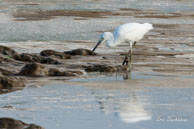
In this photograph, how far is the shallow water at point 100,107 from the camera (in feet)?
23.7

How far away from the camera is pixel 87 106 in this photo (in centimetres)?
837

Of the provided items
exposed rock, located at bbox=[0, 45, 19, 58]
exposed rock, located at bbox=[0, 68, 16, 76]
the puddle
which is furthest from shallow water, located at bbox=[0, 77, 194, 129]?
exposed rock, located at bbox=[0, 45, 19, 58]

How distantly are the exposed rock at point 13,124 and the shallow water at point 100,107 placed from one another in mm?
259

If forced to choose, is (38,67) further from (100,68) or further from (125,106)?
(125,106)

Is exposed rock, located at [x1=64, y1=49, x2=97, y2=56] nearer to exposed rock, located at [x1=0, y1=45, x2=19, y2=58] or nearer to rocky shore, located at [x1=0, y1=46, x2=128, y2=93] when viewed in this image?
rocky shore, located at [x1=0, y1=46, x2=128, y2=93]

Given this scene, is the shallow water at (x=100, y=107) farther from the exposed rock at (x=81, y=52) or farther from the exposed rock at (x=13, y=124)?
the exposed rock at (x=81, y=52)

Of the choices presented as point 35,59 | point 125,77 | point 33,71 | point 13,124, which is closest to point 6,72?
point 33,71

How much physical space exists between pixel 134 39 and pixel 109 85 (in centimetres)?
379

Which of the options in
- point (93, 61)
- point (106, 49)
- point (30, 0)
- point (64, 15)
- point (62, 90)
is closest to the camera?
point (62, 90)

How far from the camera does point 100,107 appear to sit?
8266 millimetres

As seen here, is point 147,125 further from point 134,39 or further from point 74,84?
point 134,39

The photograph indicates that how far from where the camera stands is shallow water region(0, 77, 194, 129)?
7223 millimetres

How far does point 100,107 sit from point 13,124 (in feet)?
5.84

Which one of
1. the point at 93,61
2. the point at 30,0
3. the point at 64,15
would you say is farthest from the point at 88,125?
the point at 30,0
